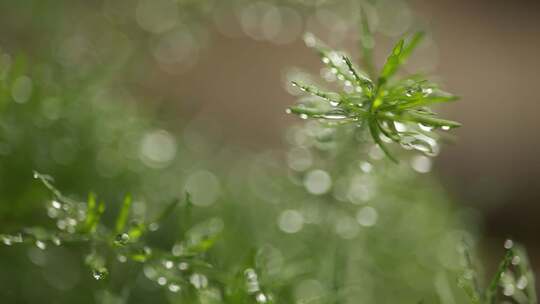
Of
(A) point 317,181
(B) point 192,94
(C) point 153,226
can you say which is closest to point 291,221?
(A) point 317,181

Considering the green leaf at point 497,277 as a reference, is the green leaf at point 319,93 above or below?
above

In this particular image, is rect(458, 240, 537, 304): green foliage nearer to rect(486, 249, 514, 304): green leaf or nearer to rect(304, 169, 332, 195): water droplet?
rect(486, 249, 514, 304): green leaf

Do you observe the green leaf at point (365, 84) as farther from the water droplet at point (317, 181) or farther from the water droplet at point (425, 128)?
the water droplet at point (317, 181)

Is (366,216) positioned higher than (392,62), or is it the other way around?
(392,62)

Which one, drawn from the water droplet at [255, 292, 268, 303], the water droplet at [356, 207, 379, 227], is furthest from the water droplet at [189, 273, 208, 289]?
the water droplet at [356, 207, 379, 227]

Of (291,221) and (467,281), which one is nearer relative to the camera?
(467,281)

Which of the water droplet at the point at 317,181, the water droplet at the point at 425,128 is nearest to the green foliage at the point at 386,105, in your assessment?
the water droplet at the point at 425,128

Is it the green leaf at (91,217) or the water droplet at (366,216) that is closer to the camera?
the green leaf at (91,217)

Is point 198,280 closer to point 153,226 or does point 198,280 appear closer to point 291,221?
point 153,226
